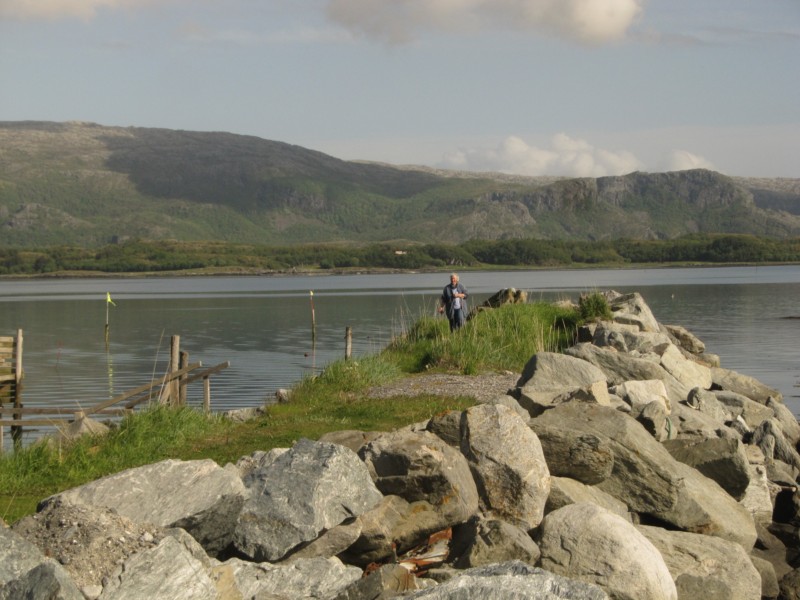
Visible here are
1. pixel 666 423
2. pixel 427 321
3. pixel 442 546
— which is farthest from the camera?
pixel 427 321

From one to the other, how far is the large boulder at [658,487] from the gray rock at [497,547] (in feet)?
8.29

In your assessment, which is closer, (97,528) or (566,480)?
(97,528)

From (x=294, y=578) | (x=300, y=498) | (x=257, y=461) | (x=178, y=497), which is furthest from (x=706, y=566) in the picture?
(x=178, y=497)

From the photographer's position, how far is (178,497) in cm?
946

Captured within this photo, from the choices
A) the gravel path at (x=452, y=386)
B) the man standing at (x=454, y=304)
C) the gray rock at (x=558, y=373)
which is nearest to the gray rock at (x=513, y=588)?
the gray rock at (x=558, y=373)

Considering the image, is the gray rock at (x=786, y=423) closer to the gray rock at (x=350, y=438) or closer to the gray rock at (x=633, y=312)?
the gray rock at (x=633, y=312)

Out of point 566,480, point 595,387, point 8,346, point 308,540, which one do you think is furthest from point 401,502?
point 8,346

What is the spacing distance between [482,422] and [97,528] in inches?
173

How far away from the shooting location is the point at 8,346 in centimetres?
2481

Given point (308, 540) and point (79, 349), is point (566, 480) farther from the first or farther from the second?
point (79, 349)

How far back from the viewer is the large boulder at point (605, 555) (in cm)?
956

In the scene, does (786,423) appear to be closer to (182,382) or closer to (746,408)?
(746,408)

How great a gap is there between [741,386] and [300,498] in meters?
17.3

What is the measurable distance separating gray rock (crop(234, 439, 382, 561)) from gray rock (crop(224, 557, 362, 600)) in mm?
304
